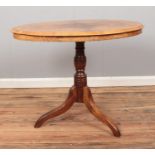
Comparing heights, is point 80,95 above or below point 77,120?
above

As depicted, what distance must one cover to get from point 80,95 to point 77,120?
0.22 metres

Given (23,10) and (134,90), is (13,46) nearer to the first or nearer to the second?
(23,10)

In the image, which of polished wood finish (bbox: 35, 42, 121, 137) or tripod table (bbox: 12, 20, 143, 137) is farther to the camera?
polished wood finish (bbox: 35, 42, 121, 137)

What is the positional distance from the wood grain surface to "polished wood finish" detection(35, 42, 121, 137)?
0.23ft

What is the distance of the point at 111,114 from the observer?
208 centimetres

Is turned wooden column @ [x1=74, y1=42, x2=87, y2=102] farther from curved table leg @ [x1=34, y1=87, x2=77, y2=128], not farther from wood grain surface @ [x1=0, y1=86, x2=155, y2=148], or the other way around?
wood grain surface @ [x1=0, y1=86, x2=155, y2=148]

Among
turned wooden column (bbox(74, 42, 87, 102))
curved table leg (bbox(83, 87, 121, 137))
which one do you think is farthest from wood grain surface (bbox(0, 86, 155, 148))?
turned wooden column (bbox(74, 42, 87, 102))

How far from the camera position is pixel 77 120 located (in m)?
1.98

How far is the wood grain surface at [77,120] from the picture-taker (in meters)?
1.66

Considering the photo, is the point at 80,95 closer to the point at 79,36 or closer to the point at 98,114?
the point at 98,114

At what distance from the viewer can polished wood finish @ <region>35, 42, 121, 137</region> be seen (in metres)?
1.79

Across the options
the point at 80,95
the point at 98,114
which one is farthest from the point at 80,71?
the point at 98,114

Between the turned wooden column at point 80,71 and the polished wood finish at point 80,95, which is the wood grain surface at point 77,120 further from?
the turned wooden column at point 80,71
